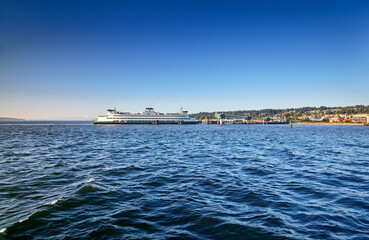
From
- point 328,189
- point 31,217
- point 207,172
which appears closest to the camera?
point 31,217

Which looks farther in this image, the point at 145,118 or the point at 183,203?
the point at 145,118

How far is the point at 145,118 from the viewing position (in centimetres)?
16825

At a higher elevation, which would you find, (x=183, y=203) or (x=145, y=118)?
(x=145, y=118)

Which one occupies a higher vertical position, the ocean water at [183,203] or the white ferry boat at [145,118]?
the white ferry boat at [145,118]

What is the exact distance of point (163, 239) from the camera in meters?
6.98

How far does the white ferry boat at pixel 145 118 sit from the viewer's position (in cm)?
15975

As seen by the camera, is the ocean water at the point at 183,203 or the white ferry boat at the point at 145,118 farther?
the white ferry boat at the point at 145,118

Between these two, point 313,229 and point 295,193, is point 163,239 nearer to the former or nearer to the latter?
point 313,229

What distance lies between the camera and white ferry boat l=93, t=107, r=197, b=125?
15975 cm

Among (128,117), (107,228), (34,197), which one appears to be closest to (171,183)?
(107,228)

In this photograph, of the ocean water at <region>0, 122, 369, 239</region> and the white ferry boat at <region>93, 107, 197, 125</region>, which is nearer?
the ocean water at <region>0, 122, 369, 239</region>

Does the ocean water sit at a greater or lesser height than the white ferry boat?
lesser

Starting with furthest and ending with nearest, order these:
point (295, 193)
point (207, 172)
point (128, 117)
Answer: point (128, 117) → point (207, 172) → point (295, 193)

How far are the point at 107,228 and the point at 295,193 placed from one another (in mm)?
10108
